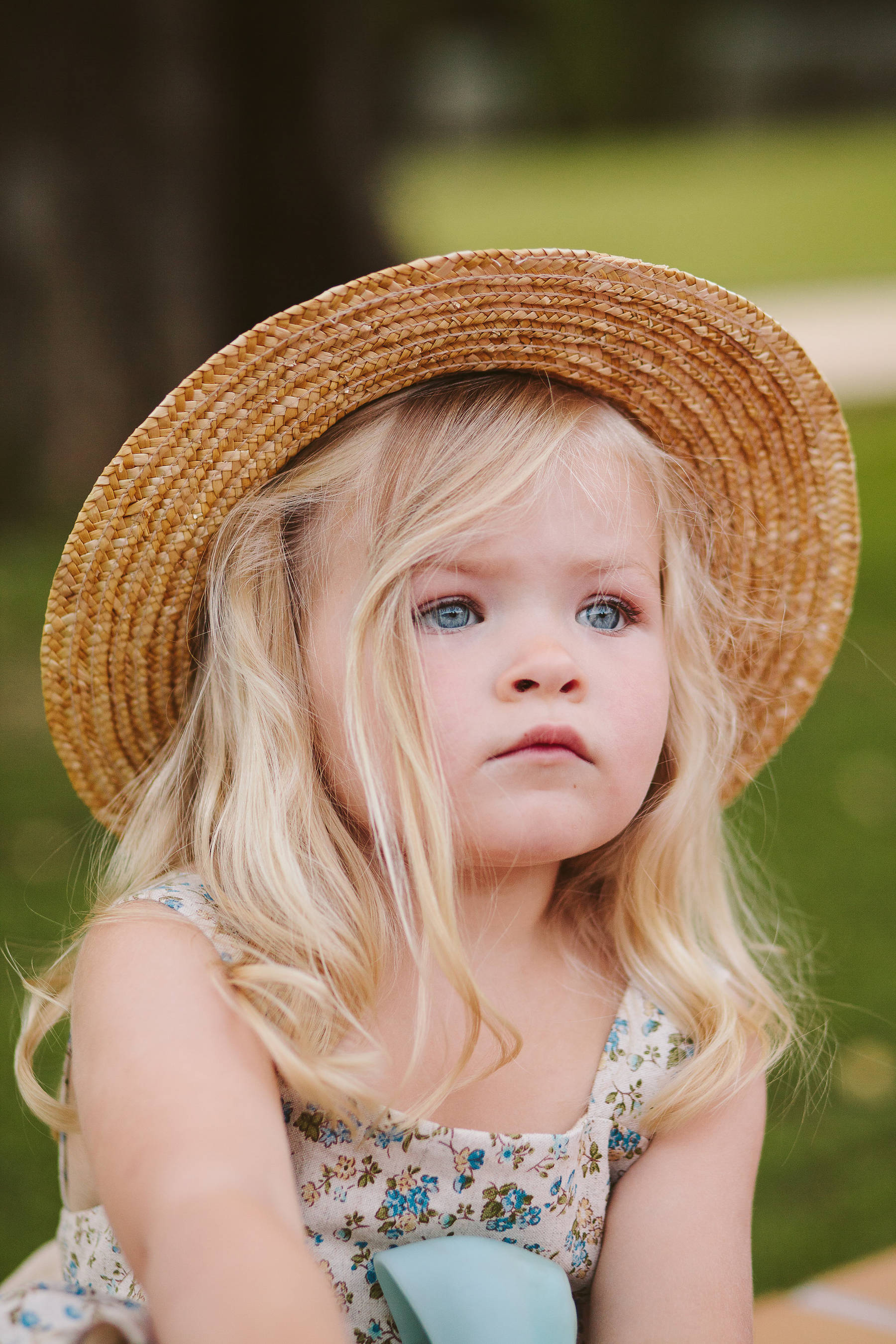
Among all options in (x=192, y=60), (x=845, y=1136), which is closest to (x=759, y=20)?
(x=192, y=60)

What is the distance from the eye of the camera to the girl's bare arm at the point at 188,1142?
3.87 feet

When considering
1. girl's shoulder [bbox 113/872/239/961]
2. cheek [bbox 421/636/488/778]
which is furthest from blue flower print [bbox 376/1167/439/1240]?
cheek [bbox 421/636/488/778]

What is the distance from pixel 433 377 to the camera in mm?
1663

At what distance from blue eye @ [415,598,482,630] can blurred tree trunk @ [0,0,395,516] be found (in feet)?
15.4

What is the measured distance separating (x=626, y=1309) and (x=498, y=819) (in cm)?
60

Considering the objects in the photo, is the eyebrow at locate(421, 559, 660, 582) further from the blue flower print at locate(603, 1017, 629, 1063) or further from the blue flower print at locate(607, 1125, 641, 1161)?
the blue flower print at locate(607, 1125, 641, 1161)

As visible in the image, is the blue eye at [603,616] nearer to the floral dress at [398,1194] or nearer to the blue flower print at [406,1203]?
the floral dress at [398,1194]

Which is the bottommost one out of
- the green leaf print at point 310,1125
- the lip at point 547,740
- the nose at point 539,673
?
the green leaf print at point 310,1125

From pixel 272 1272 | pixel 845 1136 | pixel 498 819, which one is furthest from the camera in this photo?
pixel 845 1136

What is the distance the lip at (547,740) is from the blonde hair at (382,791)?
8cm

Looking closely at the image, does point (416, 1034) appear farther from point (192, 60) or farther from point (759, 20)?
point (759, 20)

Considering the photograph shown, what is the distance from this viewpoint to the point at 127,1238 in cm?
126

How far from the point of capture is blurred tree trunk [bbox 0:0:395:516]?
5.98m

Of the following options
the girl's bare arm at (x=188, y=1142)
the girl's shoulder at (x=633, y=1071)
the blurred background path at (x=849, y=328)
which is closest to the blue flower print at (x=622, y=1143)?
the girl's shoulder at (x=633, y=1071)
